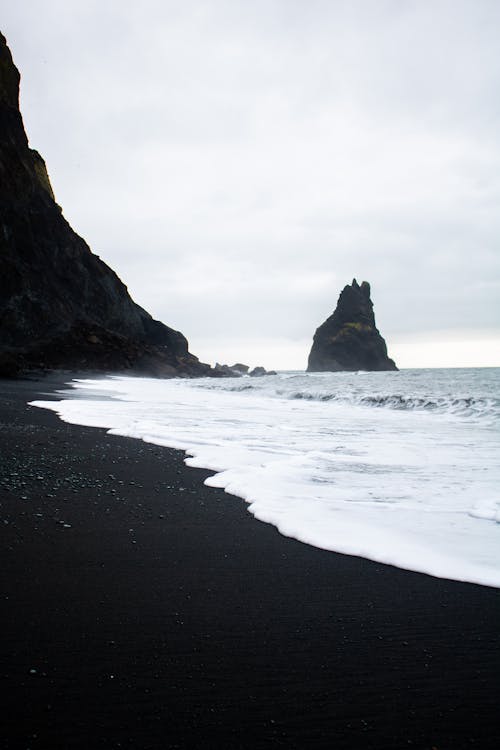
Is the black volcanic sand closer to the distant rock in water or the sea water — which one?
the sea water

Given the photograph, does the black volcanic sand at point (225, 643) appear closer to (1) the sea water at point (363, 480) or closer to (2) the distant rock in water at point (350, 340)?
(1) the sea water at point (363, 480)

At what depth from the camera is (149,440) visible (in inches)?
267

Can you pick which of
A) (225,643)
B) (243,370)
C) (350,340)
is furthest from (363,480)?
(350,340)

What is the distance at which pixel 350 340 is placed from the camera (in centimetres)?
12506

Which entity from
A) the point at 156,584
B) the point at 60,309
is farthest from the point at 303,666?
the point at 60,309

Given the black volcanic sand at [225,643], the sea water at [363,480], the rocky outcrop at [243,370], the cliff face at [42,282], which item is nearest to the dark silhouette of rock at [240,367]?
the rocky outcrop at [243,370]

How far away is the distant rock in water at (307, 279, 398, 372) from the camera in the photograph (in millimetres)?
125375

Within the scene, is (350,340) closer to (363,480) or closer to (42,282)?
(42,282)

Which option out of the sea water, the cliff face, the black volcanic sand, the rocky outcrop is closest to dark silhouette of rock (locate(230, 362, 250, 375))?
the rocky outcrop

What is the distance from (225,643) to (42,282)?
54.0 metres

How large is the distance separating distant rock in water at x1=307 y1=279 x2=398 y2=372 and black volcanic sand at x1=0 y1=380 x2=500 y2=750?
124175 millimetres

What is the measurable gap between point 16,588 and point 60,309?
54.2 metres

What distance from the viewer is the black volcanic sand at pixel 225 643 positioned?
1.35 metres

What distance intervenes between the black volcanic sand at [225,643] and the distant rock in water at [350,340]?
12417cm
